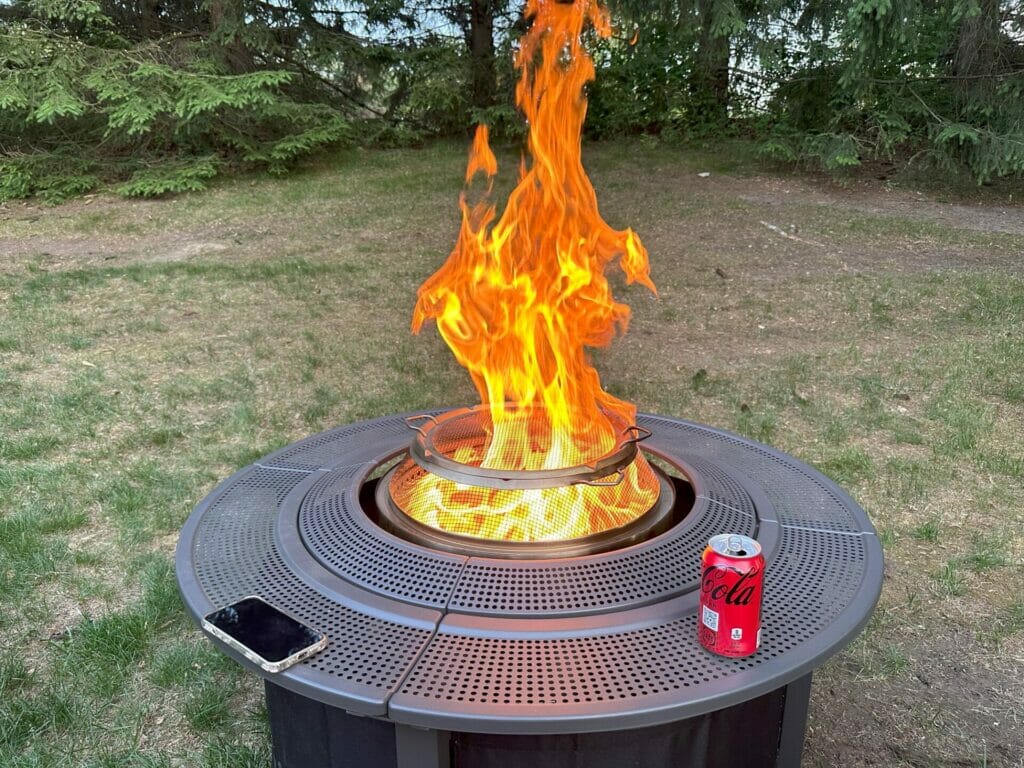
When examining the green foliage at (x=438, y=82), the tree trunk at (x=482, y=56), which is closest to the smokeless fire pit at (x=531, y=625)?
the green foliage at (x=438, y=82)

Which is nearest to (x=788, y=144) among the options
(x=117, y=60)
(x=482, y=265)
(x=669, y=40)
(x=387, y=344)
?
(x=669, y=40)

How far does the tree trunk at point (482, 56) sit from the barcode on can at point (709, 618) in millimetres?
11162

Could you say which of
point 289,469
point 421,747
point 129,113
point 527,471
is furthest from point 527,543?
point 129,113

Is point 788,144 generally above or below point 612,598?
above

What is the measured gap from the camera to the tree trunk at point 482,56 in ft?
38.7

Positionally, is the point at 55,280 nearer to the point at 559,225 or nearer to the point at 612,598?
the point at 559,225

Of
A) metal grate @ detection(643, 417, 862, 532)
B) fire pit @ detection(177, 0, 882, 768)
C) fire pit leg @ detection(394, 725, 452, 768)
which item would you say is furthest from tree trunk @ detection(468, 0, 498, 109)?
fire pit leg @ detection(394, 725, 452, 768)

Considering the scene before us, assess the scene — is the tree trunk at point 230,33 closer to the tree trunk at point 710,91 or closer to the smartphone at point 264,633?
the tree trunk at point 710,91

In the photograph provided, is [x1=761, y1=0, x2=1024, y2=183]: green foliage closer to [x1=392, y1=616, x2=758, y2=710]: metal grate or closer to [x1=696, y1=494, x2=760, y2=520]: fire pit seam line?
[x1=696, y1=494, x2=760, y2=520]: fire pit seam line

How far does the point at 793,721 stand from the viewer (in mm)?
1938

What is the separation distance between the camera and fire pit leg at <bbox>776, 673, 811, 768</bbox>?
74.8 inches

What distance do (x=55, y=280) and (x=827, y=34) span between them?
28.8ft

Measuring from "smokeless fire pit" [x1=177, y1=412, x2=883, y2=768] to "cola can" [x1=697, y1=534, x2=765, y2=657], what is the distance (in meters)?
0.04

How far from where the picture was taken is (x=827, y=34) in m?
9.60
